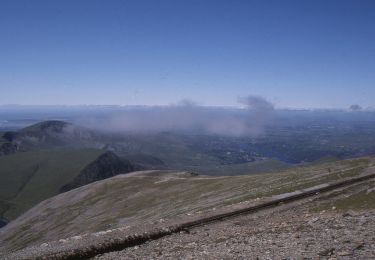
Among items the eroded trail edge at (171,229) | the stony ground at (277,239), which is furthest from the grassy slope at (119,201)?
the stony ground at (277,239)

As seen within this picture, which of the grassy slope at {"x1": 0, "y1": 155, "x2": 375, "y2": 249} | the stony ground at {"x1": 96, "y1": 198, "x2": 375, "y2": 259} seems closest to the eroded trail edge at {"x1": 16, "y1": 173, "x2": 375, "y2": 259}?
the stony ground at {"x1": 96, "y1": 198, "x2": 375, "y2": 259}

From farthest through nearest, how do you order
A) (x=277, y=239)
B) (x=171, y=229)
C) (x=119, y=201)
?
(x=119, y=201) → (x=171, y=229) → (x=277, y=239)

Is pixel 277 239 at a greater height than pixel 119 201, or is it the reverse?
pixel 277 239

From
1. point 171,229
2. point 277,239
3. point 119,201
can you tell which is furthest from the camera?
point 119,201

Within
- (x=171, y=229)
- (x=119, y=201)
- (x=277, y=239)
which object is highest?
(x=277, y=239)

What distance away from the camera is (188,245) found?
1169 inches

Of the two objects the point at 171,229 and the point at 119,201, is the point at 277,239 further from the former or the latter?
the point at 119,201

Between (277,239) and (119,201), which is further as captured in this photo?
(119,201)

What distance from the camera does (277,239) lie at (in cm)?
2680

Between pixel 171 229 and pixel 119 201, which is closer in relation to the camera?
pixel 171 229

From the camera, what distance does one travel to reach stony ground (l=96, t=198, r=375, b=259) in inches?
886

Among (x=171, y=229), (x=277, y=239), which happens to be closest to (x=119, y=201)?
(x=171, y=229)

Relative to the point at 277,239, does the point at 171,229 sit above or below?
below

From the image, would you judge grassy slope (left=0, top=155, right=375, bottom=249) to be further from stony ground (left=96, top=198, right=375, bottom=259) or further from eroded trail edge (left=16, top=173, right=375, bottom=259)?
stony ground (left=96, top=198, right=375, bottom=259)
